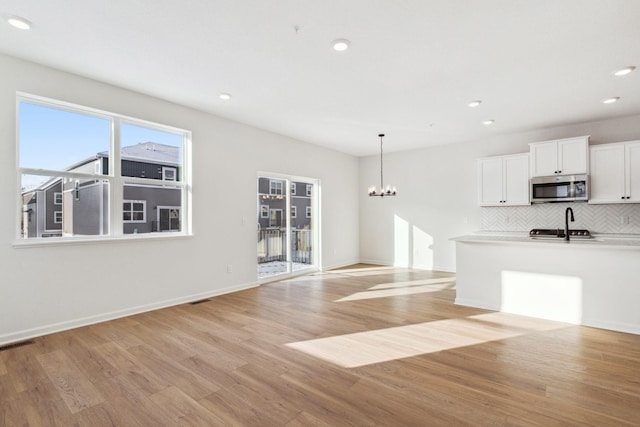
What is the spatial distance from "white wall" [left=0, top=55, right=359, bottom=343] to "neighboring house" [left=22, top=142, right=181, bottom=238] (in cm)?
21

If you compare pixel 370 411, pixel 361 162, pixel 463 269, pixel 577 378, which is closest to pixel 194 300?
pixel 370 411

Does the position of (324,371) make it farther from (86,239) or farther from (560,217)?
(560,217)

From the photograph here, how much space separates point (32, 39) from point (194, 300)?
350 cm

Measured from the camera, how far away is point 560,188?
510 centimetres

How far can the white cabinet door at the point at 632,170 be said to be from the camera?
15.2ft

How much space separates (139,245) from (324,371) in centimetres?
300

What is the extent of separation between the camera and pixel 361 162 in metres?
8.25

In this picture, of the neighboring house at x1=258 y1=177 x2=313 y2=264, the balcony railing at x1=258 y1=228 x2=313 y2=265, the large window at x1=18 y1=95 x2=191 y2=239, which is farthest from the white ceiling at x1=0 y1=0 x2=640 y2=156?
the balcony railing at x1=258 y1=228 x2=313 y2=265

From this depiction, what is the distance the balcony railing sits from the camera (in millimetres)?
5895

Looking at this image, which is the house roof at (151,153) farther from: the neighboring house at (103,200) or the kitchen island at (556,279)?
the kitchen island at (556,279)

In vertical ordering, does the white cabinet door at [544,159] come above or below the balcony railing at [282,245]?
above

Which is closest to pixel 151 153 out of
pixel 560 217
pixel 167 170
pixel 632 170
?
pixel 167 170

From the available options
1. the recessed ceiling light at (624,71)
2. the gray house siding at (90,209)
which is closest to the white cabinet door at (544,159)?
the recessed ceiling light at (624,71)

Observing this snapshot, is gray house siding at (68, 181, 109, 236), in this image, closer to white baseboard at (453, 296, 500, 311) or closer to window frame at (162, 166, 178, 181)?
window frame at (162, 166, 178, 181)
